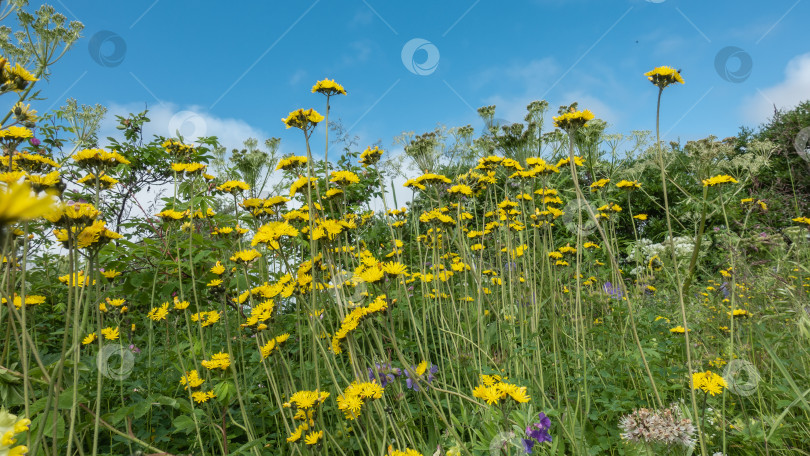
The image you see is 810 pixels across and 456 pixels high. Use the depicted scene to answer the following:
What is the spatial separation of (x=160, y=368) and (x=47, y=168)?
1320 millimetres

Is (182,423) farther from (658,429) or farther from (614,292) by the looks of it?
(614,292)

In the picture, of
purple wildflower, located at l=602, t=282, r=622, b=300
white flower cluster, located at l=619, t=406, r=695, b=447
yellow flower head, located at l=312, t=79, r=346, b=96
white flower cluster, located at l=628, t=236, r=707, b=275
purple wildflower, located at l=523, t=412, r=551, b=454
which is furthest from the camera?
white flower cluster, located at l=628, t=236, r=707, b=275

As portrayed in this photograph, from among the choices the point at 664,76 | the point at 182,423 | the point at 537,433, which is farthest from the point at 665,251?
the point at 182,423

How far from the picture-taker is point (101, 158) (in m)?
1.70

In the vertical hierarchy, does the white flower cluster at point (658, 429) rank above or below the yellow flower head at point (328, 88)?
below

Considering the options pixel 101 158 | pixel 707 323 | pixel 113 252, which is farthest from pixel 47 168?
pixel 707 323

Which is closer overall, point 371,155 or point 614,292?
point 371,155

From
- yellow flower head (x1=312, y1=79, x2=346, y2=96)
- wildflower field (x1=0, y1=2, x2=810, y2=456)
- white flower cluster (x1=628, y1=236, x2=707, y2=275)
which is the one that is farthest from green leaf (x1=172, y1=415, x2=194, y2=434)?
white flower cluster (x1=628, y1=236, x2=707, y2=275)

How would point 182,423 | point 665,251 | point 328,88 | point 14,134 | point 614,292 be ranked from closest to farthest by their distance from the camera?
1. point 14,134
2. point 182,423
3. point 328,88
4. point 614,292
5. point 665,251

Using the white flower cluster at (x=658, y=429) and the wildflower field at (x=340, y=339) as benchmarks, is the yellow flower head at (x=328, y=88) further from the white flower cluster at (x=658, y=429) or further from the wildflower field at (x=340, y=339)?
the white flower cluster at (x=658, y=429)

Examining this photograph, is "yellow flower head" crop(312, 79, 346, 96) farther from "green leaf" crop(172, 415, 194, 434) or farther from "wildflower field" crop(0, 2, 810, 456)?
"green leaf" crop(172, 415, 194, 434)

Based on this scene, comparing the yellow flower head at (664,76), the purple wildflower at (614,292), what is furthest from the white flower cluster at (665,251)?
the yellow flower head at (664,76)

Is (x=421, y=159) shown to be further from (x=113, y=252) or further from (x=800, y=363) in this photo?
(x=800, y=363)

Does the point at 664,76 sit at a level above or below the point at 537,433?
above
